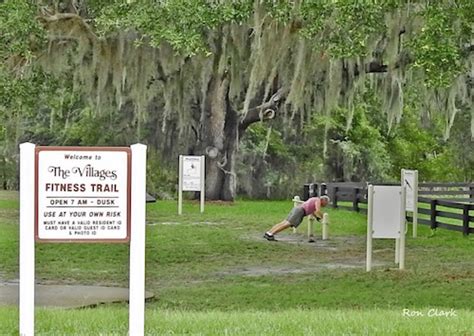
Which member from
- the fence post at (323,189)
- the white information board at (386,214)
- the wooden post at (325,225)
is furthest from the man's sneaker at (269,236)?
the fence post at (323,189)

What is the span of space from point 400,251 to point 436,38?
4085 mm

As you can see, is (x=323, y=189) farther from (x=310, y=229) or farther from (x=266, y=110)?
(x=310, y=229)

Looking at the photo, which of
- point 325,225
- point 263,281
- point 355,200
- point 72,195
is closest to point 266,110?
point 355,200

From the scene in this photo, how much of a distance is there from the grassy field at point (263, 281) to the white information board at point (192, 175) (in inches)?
90.6

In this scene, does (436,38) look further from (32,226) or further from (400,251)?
(32,226)

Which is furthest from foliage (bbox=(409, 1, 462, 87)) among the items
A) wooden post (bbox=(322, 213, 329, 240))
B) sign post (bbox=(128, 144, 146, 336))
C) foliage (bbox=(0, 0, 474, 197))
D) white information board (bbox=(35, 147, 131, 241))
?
wooden post (bbox=(322, 213, 329, 240))

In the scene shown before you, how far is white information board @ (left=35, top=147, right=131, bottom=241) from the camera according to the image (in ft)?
18.6

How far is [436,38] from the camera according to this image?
402 inches

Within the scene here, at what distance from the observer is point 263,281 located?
41.8 feet

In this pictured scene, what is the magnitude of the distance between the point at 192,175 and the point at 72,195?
1821 centimetres

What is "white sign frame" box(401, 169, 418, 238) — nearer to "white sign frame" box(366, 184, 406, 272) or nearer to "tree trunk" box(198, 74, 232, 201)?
"white sign frame" box(366, 184, 406, 272)

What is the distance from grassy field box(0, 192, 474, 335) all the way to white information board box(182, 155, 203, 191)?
7.55 feet

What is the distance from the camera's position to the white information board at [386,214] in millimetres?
13234

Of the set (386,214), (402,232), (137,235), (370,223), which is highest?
(137,235)
